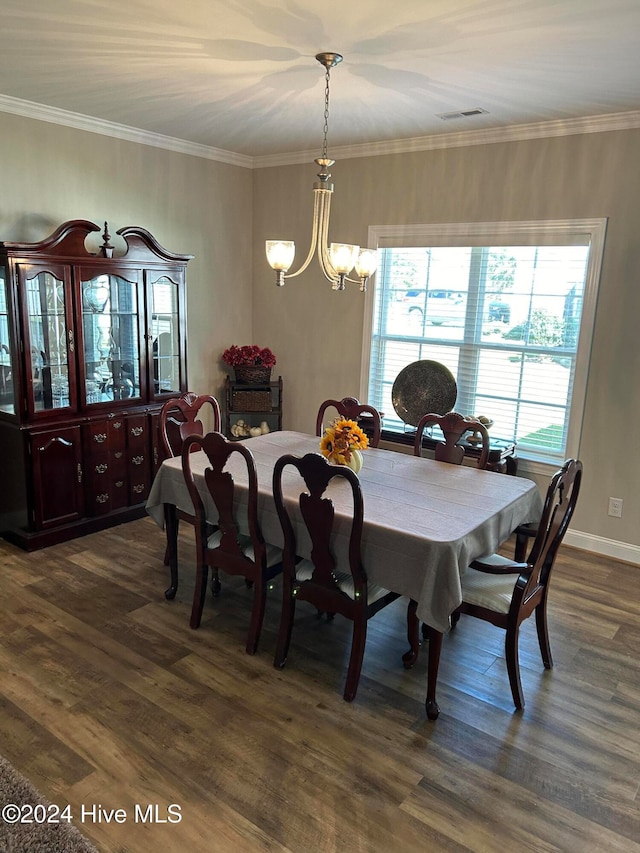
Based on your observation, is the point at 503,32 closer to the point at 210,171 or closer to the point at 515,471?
the point at 515,471

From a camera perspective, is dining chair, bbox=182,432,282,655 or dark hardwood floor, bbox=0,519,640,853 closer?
dark hardwood floor, bbox=0,519,640,853

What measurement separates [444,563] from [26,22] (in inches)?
108

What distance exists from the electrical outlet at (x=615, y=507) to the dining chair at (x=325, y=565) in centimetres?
203

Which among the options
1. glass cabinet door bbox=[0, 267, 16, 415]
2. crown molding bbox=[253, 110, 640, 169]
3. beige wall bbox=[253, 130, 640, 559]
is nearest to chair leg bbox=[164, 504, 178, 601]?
glass cabinet door bbox=[0, 267, 16, 415]

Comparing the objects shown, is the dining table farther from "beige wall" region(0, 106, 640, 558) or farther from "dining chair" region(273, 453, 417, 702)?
"beige wall" region(0, 106, 640, 558)

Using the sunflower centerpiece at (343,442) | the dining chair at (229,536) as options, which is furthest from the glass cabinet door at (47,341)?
the sunflower centerpiece at (343,442)

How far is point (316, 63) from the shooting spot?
2941 mm

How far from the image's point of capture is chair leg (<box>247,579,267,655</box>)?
291 centimetres

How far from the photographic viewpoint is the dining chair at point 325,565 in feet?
8.16

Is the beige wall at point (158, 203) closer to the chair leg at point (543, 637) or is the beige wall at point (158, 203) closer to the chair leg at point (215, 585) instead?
the chair leg at point (215, 585)

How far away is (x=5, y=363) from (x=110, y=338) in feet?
2.21

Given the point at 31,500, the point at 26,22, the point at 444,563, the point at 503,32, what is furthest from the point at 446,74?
the point at 31,500

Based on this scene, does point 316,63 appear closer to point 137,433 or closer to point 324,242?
point 324,242

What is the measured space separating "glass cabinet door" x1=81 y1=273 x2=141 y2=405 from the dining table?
109cm
